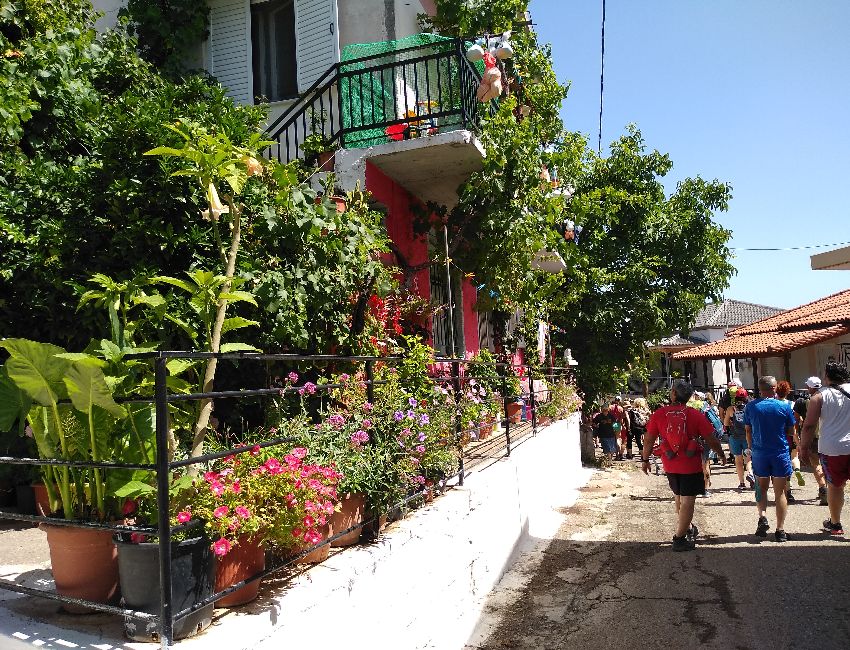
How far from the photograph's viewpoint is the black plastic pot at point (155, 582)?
8.29 feet

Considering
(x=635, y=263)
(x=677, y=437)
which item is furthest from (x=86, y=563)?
(x=635, y=263)

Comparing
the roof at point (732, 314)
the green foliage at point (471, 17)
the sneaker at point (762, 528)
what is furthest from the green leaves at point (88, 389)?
the roof at point (732, 314)

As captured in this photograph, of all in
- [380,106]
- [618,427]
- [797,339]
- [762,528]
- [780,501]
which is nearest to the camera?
[780,501]

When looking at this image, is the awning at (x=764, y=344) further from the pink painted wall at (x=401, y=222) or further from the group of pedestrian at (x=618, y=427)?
the pink painted wall at (x=401, y=222)

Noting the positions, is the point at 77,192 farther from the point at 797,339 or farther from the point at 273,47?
the point at 797,339

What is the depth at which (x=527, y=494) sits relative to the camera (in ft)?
25.5

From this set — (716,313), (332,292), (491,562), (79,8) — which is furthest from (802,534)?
(716,313)

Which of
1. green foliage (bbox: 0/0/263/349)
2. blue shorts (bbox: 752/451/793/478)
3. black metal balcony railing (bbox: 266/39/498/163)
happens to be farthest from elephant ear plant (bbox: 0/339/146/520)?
blue shorts (bbox: 752/451/793/478)

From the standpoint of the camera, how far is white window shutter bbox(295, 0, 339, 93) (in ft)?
31.4

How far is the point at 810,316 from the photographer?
1603 centimetres

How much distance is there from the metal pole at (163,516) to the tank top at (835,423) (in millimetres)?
7068

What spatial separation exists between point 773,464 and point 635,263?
12.3 metres

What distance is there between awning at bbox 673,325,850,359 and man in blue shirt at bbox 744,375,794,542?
28.1 ft

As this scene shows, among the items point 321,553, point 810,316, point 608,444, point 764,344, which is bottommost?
point 608,444
